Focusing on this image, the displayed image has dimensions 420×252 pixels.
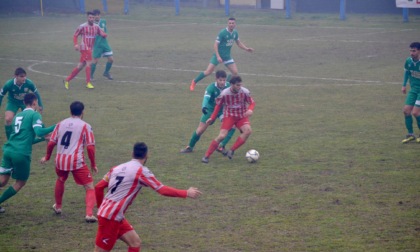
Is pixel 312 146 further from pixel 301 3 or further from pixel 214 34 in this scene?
pixel 301 3

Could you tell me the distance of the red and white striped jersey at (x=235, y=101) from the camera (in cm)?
1352

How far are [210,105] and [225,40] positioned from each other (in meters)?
7.87

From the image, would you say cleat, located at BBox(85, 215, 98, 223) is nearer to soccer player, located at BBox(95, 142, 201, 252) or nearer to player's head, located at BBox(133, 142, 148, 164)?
soccer player, located at BBox(95, 142, 201, 252)

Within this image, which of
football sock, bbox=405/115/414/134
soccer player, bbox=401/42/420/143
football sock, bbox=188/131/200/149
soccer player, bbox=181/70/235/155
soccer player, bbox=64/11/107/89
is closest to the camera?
soccer player, bbox=181/70/235/155

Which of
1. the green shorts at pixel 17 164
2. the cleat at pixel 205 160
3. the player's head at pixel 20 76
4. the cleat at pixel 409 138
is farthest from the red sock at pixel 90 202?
the cleat at pixel 409 138

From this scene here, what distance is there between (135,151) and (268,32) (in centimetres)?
3233

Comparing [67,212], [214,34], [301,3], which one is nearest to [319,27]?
→ [214,34]

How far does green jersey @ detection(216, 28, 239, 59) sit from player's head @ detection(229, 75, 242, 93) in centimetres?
860

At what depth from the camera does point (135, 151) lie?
8.05 metres

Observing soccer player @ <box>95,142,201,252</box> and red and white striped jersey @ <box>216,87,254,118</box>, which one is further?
red and white striped jersey @ <box>216,87,254,118</box>

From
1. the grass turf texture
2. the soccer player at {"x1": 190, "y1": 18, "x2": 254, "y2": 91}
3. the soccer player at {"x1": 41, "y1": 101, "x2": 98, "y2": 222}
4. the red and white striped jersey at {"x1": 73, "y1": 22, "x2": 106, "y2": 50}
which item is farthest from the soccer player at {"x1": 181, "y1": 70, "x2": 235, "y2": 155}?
the red and white striped jersey at {"x1": 73, "y1": 22, "x2": 106, "y2": 50}

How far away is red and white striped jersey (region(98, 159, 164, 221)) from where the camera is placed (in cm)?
795

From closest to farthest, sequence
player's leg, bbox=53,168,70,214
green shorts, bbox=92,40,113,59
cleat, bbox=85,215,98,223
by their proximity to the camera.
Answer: cleat, bbox=85,215,98,223, player's leg, bbox=53,168,70,214, green shorts, bbox=92,40,113,59

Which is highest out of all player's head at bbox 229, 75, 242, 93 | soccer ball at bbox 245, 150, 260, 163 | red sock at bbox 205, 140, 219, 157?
player's head at bbox 229, 75, 242, 93
